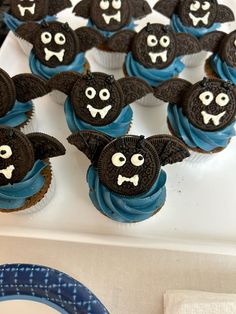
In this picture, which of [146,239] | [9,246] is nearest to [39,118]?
[9,246]

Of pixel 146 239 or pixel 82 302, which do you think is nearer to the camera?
pixel 82 302

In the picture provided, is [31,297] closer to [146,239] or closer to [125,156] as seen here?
[146,239]

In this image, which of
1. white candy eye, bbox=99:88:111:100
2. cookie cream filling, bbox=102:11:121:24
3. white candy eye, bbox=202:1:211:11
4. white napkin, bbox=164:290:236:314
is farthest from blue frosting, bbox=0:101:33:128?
white candy eye, bbox=202:1:211:11

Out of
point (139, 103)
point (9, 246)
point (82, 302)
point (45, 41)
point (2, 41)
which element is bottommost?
point (82, 302)

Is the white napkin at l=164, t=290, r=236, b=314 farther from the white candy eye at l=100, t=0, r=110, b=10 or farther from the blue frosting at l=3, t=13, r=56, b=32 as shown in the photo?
the blue frosting at l=3, t=13, r=56, b=32

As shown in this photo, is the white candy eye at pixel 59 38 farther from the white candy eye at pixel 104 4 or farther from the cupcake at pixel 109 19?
the white candy eye at pixel 104 4

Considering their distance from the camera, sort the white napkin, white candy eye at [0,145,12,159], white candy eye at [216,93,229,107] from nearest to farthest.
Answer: the white napkin
white candy eye at [0,145,12,159]
white candy eye at [216,93,229,107]

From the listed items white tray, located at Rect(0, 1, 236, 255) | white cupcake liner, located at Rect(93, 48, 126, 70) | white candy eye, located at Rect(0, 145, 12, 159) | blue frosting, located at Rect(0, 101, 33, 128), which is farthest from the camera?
white cupcake liner, located at Rect(93, 48, 126, 70)
